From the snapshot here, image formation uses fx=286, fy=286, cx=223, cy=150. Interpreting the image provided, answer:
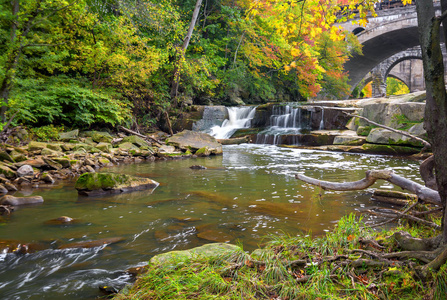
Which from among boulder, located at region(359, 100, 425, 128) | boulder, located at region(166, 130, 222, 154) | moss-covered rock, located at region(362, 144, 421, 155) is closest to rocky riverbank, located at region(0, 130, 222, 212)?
boulder, located at region(166, 130, 222, 154)

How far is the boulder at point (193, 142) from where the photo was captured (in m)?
13.7

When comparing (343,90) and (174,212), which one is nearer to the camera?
(174,212)

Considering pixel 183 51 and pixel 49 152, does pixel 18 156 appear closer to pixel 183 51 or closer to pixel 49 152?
pixel 49 152

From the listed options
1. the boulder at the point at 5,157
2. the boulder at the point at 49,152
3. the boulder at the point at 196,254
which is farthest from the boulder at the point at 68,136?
the boulder at the point at 196,254

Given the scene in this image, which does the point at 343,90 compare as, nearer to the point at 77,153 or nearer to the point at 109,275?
the point at 77,153

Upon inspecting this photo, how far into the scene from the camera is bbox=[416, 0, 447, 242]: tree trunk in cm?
187

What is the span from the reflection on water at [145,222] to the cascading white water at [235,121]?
39.5 feet

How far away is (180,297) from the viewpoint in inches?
83.1

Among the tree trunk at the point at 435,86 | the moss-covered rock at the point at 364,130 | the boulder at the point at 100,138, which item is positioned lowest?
the boulder at the point at 100,138

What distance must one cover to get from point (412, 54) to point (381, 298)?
40.4 m

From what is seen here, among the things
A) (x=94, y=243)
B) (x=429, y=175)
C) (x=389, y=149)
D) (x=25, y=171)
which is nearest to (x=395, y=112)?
(x=389, y=149)

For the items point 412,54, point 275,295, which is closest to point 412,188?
point 275,295

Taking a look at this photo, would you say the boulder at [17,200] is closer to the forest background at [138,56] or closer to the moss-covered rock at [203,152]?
the forest background at [138,56]

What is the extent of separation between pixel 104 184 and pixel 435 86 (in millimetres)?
5999
